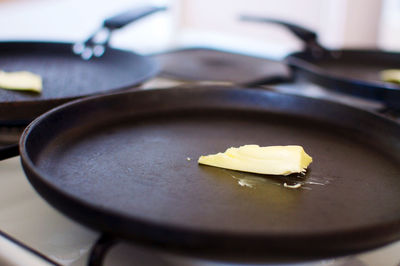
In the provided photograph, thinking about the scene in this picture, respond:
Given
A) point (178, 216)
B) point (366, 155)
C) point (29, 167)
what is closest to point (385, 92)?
point (366, 155)

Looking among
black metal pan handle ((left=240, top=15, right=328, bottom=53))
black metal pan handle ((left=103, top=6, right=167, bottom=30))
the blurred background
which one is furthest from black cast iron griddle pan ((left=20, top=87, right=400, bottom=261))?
the blurred background

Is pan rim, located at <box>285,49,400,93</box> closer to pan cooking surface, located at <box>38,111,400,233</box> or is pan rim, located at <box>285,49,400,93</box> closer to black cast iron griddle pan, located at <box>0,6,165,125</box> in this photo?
pan cooking surface, located at <box>38,111,400,233</box>

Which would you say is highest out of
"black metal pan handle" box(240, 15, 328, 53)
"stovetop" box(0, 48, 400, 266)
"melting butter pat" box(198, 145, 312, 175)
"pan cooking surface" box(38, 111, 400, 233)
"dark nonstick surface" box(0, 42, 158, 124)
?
"black metal pan handle" box(240, 15, 328, 53)

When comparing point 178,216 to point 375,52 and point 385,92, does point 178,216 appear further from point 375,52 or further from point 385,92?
point 375,52

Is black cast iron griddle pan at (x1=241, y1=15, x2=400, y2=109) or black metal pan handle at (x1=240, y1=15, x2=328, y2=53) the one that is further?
black metal pan handle at (x1=240, y1=15, x2=328, y2=53)

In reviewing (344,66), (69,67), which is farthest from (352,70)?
(69,67)

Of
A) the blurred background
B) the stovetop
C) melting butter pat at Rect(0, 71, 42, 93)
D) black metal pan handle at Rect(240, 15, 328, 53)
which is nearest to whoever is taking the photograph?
the stovetop

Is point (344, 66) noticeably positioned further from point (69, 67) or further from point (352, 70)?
point (69, 67)

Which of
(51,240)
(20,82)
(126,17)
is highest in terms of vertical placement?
(126,17)
